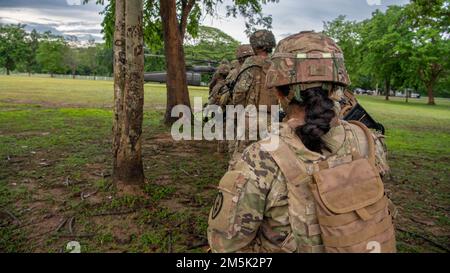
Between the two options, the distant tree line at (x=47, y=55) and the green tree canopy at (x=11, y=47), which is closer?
the green tree canopy at (x=11, y=47)

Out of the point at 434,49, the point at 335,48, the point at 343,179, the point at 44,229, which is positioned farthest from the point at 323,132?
the point at 434,49

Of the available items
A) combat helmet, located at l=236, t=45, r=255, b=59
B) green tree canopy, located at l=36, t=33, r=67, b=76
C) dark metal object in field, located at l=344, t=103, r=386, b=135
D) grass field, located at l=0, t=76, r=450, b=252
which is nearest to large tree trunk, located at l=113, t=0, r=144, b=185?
grass field, located at l=0, t=76, r=450, b=252

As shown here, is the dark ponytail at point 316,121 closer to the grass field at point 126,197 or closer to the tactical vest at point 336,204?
the tactical vest at point 336,204

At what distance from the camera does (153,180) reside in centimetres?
579

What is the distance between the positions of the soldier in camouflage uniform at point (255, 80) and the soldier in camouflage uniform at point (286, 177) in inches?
127

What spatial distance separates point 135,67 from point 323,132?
3.42m

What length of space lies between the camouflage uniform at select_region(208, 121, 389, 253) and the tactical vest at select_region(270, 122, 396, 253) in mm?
18

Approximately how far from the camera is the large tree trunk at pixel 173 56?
10.0 metres

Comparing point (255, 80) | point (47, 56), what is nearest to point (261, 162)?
point (255, 80)

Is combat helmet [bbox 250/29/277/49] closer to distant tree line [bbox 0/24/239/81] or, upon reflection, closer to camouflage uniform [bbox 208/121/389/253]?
camouflage uniform [bbox 208/121/389/253]

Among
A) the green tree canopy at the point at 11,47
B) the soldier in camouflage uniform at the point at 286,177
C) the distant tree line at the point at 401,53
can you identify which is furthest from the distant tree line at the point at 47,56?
the soldier in camouflage uniform at the point at 286,177

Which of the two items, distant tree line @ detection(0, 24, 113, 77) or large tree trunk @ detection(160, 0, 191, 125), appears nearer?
large tree trunk @ detection(160, 0, 191, 125)

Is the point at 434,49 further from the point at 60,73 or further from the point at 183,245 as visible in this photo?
the point at 60,73

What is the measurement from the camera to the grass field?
12.9 feet
